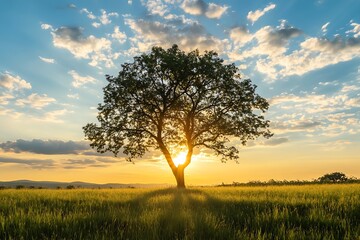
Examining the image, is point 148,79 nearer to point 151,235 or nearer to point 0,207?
point 0,207

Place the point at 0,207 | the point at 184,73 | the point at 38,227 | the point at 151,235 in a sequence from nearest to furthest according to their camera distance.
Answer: the point at 151,235 < the point at 38,227 < the point at 0,207 < the point at 184,73

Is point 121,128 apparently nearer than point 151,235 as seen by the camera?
No

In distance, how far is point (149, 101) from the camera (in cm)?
3700

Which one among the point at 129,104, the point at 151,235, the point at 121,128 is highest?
the point at 129,104

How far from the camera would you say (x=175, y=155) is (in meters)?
39.4


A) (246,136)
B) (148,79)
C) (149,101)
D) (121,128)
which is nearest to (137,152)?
(121,128)

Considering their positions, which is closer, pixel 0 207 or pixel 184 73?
pixel 0 207

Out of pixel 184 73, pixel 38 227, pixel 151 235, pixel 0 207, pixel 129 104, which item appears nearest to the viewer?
pixel 151 235

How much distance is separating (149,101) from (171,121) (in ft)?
12.2

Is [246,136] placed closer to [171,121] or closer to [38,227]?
[171,121]

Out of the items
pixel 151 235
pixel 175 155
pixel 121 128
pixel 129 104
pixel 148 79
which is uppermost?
pixel 148 79

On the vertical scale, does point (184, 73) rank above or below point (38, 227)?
above

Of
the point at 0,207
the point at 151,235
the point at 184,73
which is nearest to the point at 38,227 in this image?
the point at 151,235

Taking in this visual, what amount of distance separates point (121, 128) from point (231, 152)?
42.6 feet
